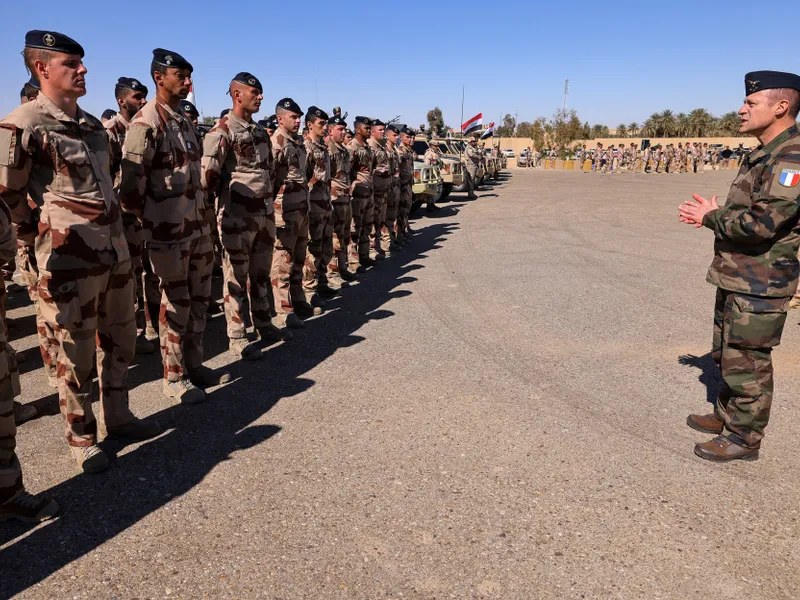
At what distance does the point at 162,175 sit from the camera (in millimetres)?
3754

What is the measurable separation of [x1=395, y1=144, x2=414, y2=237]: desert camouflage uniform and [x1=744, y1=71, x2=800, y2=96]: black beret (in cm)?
776

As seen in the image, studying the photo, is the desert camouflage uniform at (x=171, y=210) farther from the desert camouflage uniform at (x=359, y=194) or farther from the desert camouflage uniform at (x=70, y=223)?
the desert camouflage uniform at (x=359, y=194)

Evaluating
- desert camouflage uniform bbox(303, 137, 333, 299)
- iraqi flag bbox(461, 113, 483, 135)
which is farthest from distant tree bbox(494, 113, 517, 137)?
desert camouflage uniform bbox(303, 137, 333, 299)

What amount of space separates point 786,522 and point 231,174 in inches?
169

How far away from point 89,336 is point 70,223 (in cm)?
61

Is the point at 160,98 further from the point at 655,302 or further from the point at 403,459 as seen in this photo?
the point at 655,302

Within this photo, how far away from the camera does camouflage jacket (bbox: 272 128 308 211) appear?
5594 millimetres

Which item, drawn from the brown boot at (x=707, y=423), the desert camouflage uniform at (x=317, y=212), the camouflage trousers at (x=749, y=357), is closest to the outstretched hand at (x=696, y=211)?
the camouflage trousers at (x=749, y=357)

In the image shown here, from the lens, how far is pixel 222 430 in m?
3.71

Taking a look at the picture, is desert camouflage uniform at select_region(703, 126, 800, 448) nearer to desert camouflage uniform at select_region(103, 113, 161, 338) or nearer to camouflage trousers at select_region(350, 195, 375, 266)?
desert camouflage uniform at select_region(103, 113, 161, 338)

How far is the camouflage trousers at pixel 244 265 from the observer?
480cm

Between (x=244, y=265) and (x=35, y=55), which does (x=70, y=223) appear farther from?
(x=244, y=265)

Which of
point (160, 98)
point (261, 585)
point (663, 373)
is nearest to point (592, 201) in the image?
point (663, 373)

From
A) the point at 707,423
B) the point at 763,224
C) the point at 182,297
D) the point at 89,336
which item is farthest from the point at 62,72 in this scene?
the point at 707,423
